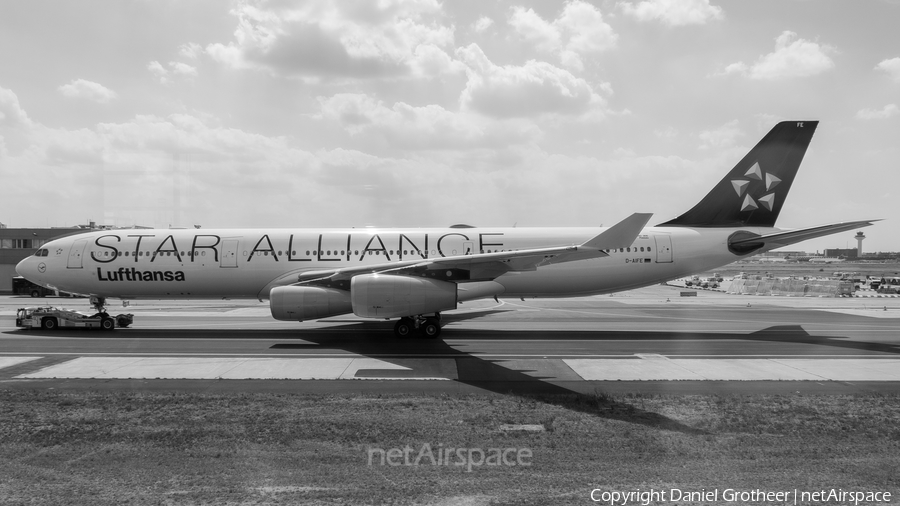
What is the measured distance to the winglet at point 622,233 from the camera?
55.7 feet

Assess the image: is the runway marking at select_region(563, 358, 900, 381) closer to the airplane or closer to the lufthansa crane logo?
the airplane

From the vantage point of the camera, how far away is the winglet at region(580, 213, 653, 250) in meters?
17.0

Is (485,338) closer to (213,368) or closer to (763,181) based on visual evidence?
(213,368)

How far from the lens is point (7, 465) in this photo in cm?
783

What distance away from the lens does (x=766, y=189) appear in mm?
23750

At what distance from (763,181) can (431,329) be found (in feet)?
47.9

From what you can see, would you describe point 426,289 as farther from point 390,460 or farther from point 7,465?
point 7,465

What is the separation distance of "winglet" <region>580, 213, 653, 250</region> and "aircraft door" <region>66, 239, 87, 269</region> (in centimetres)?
1996

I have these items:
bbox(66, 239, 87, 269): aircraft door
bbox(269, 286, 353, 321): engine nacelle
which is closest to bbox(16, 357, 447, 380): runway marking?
bbox(269, 286, 353, 321): engine nacelle

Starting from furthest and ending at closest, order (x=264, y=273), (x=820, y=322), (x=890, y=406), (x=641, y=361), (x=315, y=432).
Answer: (x=820, y=322)
(x=264, y=273)
(x=641, y=361)
(x=890, y=406)
(x=315, y=432)

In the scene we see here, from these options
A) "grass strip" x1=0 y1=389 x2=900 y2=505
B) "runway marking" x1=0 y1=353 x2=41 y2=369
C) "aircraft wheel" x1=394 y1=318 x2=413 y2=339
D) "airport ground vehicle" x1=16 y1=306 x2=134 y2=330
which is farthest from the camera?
"airport ground vehicle" x1=16 y1=306 x2=134 y2=330

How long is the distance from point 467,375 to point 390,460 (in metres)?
6.48

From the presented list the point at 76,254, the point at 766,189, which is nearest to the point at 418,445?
the point at 766,189

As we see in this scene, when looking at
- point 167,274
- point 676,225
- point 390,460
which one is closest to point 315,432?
point 390,460
